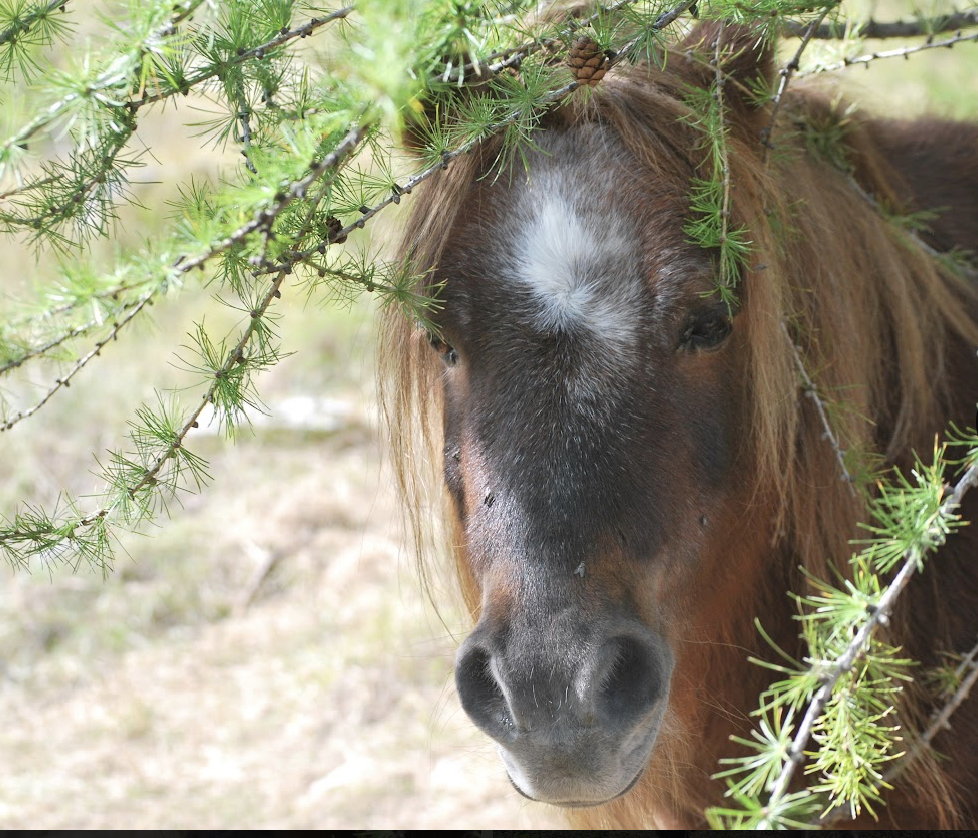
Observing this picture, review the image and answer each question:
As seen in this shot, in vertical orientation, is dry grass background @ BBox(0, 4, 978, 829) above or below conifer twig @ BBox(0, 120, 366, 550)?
below

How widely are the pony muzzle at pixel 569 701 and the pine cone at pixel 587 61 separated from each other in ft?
2.62

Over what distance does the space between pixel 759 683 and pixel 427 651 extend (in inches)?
76.3

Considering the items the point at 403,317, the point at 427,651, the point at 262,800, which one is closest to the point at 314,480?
the point at 427,651

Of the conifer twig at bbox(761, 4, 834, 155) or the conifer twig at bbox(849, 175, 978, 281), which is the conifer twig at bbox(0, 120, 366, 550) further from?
the conifer twig at bbox(849, 175, 978, 281)

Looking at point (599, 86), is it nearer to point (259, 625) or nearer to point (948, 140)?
point (948, 140)

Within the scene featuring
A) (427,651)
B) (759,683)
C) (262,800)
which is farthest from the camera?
(427,651)

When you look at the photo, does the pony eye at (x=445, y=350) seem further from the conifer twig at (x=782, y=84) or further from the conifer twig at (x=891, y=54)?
the conifer twig at (x=891, y=54)

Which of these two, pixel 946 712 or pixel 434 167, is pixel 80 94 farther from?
pixel 946 712

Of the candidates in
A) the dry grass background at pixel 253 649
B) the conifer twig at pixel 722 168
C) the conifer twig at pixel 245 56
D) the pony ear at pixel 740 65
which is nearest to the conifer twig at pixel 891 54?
the pony ear at pixel 740 65

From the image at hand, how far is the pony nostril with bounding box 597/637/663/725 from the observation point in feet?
4.34

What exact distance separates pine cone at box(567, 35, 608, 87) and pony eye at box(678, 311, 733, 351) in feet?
1.38

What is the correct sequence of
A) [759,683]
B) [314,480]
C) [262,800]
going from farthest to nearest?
[314,480]
[262,800]
[759,683]

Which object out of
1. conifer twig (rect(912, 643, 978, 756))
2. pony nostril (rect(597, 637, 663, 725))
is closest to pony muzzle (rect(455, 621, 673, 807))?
pony nostril (rect(597, 637, 663, 725))

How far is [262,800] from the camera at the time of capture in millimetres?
3156
